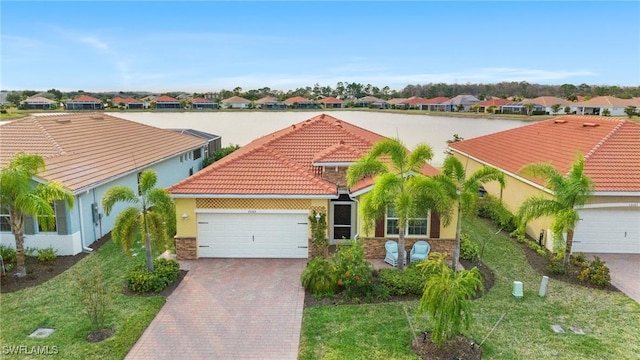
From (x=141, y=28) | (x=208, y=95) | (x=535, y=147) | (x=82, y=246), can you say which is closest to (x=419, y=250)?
(x=535, y=147)

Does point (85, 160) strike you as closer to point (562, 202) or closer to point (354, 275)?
point (354, 275)

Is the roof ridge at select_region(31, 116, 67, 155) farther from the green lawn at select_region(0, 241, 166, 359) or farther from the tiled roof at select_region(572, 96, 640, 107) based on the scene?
the tiled roof at select_region(572, 96, 640, 107)

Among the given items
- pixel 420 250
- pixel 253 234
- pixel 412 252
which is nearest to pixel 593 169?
pixel 420 250

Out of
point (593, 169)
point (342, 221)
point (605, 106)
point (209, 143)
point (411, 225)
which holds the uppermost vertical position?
point (605, 106)

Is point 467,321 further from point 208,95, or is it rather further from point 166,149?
point 208,95

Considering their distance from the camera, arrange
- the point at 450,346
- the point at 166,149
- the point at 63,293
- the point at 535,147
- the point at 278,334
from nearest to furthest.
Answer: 1. the point at 450,346
2. the point at 278,334
3. the point at 63,293
4. the point at 535,147
5. the point at 166,149

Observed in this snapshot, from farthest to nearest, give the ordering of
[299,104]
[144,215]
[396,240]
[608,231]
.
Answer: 1. [299,104]
2. [608,231]
3. [396,240]
4. [144,215]

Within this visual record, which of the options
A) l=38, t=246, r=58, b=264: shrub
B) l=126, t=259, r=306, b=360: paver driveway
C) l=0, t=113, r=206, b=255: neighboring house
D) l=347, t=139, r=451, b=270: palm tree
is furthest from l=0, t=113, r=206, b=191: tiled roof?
l=347, t=139, r=451, b=270: palm tree

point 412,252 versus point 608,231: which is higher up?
point 608,231

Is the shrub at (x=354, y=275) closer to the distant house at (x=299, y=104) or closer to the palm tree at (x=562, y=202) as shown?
the palm tree at (x=562, y=202)
